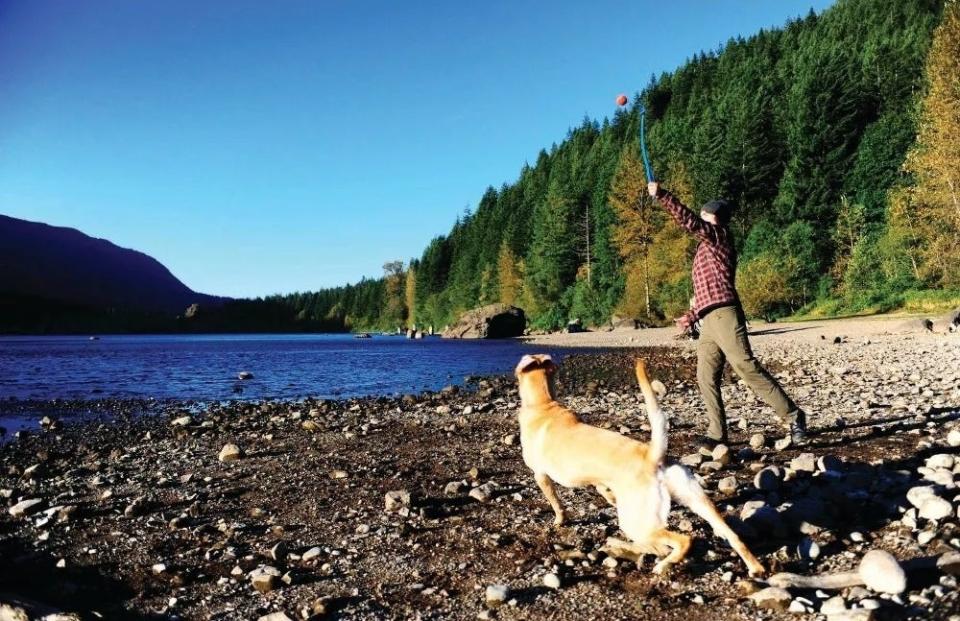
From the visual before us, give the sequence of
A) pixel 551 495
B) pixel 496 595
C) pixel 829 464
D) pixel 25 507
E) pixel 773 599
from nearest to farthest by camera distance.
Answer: pixel 773 599 → pixel 496 595 → pixel 551 495 → pixel 829 464 → pixel 25 507

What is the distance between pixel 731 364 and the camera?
597 centimetres

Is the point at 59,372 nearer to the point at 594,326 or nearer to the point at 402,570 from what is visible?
the point at 402,570

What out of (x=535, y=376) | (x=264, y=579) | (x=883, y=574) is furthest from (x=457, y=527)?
(x=883, y=574)

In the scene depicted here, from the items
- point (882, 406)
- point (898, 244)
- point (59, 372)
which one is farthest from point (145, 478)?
point (898, 244)

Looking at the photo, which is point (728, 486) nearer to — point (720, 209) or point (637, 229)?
point (720, 209)

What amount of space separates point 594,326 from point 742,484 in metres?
49.4

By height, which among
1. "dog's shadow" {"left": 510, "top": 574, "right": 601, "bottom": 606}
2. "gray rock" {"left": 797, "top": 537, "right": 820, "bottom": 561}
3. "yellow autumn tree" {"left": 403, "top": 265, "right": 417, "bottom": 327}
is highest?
"yellow autumn tree" {"left": 403, "top": 265, "right": 417, "bottom": 327}

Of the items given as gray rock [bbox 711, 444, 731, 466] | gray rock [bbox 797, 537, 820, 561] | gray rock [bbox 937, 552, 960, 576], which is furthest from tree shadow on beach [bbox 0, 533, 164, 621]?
gray rock [bbox 711, 444, 731, 466]

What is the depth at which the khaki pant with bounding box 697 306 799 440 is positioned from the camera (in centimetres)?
582

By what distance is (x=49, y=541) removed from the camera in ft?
15.3

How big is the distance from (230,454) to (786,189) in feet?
166

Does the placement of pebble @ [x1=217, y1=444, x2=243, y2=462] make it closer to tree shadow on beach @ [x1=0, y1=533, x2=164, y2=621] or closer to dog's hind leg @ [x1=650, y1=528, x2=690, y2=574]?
tree shadow on beach @ [x1=0, y1=533, x2=164, y2=621]

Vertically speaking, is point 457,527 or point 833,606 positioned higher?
point 833,606

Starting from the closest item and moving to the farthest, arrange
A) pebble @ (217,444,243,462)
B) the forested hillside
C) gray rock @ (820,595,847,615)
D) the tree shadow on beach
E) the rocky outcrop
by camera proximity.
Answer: gray rock @ (820,595,847,615) < the tree shadow on beach < pebble @ (217,444,243,462) < the forested hillside < the rocky outcrop
